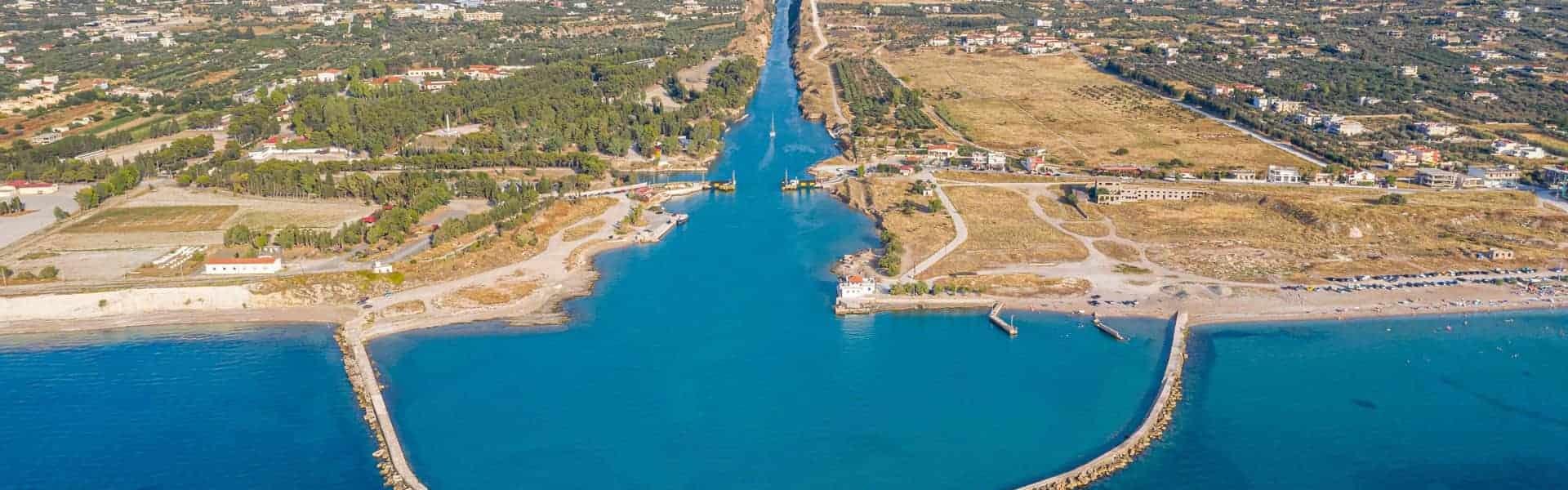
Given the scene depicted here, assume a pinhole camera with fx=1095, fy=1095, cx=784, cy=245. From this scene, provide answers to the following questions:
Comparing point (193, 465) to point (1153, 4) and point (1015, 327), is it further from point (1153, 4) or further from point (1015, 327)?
point (1153, 4)

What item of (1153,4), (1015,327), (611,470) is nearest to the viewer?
(611,470)

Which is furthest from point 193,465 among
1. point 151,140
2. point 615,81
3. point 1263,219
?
point 615,81

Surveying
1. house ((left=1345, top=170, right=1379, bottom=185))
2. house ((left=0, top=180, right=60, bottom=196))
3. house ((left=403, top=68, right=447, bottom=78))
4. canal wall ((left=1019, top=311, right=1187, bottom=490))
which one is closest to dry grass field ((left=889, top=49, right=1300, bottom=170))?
house ((left=1345, top=170, right=1379, bottom=185))

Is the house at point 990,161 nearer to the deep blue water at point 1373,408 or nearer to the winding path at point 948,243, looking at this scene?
the winding path at point 948,243

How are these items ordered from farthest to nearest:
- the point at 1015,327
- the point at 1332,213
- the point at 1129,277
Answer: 1. the point at 1332,213
2. the point at 1129,277
3. the point at 1015,327

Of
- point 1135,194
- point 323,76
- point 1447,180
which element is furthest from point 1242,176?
point 323,76

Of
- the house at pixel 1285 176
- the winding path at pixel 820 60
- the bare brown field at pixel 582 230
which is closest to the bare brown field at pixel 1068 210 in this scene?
the house at pixel 1285 176

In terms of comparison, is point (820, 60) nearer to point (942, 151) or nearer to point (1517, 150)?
point (942, 151)
